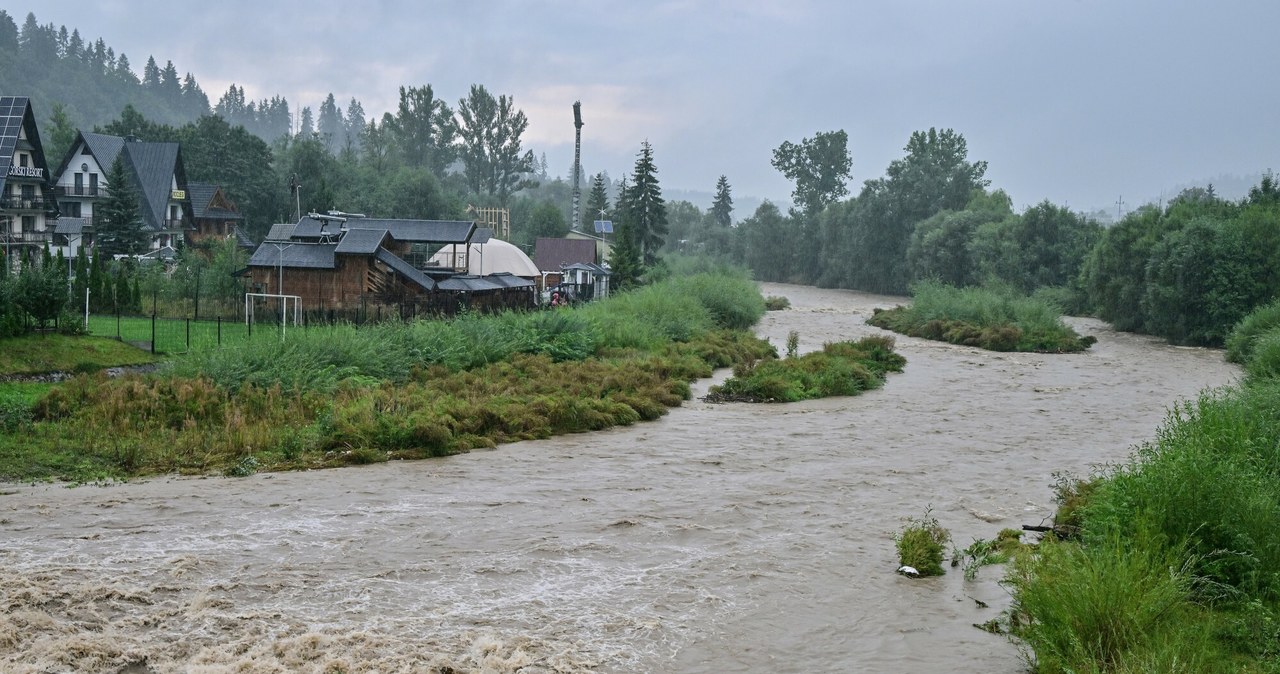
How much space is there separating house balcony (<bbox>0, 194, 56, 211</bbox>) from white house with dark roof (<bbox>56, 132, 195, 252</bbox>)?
12.2ft

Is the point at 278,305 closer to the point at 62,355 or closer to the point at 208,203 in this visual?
the point at 62,355

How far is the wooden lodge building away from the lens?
39438 mm

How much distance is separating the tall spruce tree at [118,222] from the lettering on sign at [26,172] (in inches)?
129

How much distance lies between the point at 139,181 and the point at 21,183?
12.2 metres

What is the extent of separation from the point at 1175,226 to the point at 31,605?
51.8 meters

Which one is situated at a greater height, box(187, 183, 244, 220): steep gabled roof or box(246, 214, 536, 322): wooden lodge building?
box(187, 183, 244, 220): steep gabled roof

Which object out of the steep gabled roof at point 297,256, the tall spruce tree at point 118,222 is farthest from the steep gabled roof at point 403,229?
the tall spruce tree at point 118,222

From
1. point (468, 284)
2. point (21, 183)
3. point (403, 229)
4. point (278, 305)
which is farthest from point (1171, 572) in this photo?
point (21, 183)

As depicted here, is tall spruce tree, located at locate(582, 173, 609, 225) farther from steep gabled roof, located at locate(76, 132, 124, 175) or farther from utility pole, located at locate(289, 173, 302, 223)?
steep gabled roof, located at locate(76, 132, 124, 175)

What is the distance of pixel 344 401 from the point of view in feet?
72.1

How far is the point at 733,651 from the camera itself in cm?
1075

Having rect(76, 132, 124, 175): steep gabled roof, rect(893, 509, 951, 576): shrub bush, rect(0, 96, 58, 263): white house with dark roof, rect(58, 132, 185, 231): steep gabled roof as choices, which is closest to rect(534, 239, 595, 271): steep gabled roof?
rect(58, 132, 185, 231): steep gabled roof

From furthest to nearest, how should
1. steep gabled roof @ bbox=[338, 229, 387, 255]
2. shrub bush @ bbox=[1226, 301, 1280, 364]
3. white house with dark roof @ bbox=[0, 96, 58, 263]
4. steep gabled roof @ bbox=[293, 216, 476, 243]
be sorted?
white house with dark roof @ bbox=[0, 96, 58, 263] < steep gabled roof @ bbox=[293, 216, 476, 243] < steep gabled roof @ bbox=[338, 229, 387, 255] < shrub bush @ bbox=[1226, 301, 1280, 364]

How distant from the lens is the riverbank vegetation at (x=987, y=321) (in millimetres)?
45375
